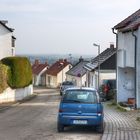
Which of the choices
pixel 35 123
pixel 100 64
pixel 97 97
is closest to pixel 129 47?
pixel 35 123

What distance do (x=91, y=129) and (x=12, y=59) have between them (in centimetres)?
3075

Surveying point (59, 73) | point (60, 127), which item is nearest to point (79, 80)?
point (59, 73)

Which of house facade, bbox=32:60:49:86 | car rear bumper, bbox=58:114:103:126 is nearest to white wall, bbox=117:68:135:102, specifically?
car rear bumper, bbox=58:114:103:126

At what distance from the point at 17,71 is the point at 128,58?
60.6 feet

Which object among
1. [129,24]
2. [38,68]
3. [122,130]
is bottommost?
[122,130]

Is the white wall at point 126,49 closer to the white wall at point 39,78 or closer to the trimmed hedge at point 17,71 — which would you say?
the trimmed hedge at point 17,71

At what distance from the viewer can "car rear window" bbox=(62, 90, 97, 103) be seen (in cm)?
1852

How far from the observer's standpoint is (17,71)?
49594mm

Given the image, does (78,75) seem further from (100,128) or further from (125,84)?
(100,128)

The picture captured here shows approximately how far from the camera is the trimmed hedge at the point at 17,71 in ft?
158

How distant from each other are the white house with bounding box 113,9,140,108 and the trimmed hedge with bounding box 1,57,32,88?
13.1 m

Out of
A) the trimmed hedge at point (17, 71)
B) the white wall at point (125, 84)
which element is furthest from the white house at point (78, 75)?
the white wall at point (125, 84)

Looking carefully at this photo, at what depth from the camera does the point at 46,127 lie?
798 inches

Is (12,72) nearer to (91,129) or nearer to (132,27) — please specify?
(132,27)
